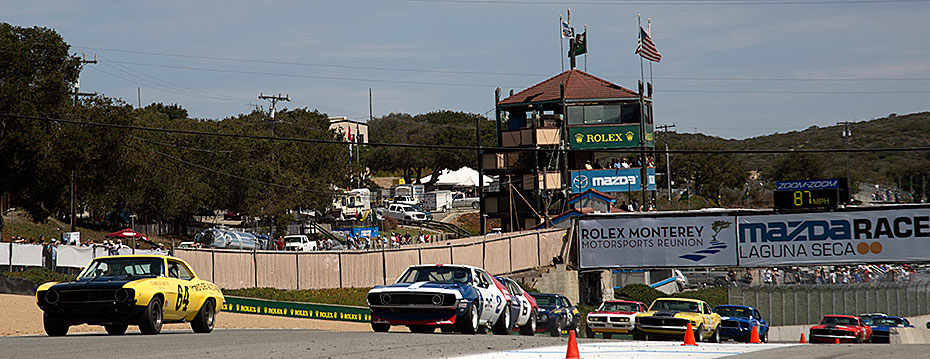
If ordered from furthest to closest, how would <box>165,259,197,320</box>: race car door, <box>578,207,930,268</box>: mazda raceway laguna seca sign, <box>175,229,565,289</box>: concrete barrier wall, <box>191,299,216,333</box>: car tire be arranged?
<box>578,207,930,268</box>: mazda raceway laguna seca sign → <box>175,229,565,289</box>: concrete barrier wall → <box>191,299,216,333</box>: car tire → <box>165,259,197,320</box>: race car door

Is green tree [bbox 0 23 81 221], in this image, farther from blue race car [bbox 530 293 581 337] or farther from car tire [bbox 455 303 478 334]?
car tire [bbox 455 303 478 334]

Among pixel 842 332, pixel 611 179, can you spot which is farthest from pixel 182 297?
pixel 611 179

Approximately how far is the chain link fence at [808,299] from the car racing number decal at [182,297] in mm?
31430

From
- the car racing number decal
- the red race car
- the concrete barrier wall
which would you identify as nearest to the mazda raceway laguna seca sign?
the concrete barrier wall

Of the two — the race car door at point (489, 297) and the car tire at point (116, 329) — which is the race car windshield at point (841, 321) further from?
the car tire at point (116, 329)

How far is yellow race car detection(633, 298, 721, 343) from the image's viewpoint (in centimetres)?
2511

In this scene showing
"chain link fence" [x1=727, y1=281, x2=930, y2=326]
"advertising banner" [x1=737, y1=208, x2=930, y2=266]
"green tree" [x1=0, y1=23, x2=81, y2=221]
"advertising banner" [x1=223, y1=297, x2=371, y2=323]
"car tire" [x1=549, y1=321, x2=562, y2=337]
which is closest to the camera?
"car tire" [x1=549, y1=321, x2=562, y2=337]

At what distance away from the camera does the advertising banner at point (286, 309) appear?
1188 inches

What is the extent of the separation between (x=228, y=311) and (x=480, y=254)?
1615 centimetres

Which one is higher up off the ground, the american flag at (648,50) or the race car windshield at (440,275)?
the american flag at (648,50)

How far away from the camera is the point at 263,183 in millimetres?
72125

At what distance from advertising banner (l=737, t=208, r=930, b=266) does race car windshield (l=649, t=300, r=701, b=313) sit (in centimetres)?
1937

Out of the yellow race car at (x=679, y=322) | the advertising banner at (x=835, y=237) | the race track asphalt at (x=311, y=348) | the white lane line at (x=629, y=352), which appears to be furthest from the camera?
the advertising banner at (x=835, y=237)

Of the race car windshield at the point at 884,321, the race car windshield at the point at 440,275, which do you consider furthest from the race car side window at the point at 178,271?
the race car windshield at the point at 884,321
